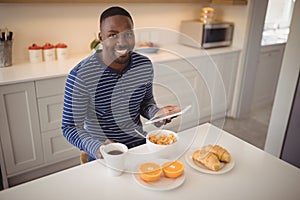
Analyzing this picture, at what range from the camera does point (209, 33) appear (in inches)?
108

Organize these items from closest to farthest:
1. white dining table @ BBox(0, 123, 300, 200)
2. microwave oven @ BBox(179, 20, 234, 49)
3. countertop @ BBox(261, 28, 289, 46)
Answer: white dining table @ BBox(0, 123, 300, 200) → microwave oven @ BBox(179, 20, 234, 49) → countertop @ BBox(261, 28, 289, 46)

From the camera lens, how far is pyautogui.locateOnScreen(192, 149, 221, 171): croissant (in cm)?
99

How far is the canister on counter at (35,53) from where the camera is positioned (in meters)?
2.04

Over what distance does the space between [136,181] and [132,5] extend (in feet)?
6.57

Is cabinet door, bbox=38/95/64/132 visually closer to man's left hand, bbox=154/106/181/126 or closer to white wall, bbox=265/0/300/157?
man's left hand, bbox=154/106/181/126

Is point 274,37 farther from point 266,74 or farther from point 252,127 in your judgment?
point 252,127

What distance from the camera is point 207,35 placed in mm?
2734

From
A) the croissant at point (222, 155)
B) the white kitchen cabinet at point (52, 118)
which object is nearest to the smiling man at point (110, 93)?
the croissant at point (222, 155)

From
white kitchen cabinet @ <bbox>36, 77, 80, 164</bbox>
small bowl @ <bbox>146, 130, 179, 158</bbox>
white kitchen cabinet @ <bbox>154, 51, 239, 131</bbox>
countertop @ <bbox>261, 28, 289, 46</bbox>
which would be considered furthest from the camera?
countertop @ <bbox>261, 28, 289, 46</bbox>

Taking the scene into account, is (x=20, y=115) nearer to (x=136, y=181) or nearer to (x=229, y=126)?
(x=136, y=181)

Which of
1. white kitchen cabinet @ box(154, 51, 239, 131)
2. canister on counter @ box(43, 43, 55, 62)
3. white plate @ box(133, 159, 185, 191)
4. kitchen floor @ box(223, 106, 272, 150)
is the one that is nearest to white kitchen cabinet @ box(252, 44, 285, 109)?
kitchen floor @ box(223, 106, 272, 150)

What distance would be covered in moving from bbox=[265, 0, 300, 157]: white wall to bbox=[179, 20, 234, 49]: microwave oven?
0.98 meters

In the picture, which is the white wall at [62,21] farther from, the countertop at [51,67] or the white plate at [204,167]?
the white plate at [204,167]

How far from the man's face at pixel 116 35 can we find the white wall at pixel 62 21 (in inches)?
55.2
